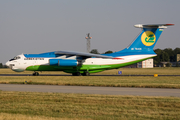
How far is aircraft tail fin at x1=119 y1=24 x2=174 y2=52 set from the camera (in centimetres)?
3500

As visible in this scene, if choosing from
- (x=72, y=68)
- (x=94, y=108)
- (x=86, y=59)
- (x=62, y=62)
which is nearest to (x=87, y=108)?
(x=94, y=108)

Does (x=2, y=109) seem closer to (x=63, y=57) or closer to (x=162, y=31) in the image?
(x=63, y=57)

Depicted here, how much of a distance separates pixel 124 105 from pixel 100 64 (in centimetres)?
2433

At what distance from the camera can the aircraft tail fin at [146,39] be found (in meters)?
35.0

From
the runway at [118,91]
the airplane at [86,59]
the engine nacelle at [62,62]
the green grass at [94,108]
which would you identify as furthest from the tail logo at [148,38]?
the green grass at [94,108]

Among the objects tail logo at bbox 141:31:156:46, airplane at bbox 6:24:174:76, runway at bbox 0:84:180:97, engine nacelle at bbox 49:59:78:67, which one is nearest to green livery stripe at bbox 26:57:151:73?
airplane at bbox 6:24:174:76

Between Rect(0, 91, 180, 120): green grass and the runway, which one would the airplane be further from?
Rect(0, 91, 180, 120): green grass

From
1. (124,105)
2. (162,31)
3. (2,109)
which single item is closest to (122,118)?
(124,105)

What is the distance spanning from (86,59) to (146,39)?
904 centimetres

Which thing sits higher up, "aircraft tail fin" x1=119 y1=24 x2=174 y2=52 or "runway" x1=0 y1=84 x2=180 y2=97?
"aircraft tail fin" x1=119 y1=24 x2=174 y2=52

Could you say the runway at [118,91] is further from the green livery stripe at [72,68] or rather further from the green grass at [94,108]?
the green livery stripe at [72,68]

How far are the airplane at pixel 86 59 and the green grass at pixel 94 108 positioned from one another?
2066 cm

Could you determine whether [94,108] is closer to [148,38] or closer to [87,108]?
[87,108]

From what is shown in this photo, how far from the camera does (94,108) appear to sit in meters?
10.3
